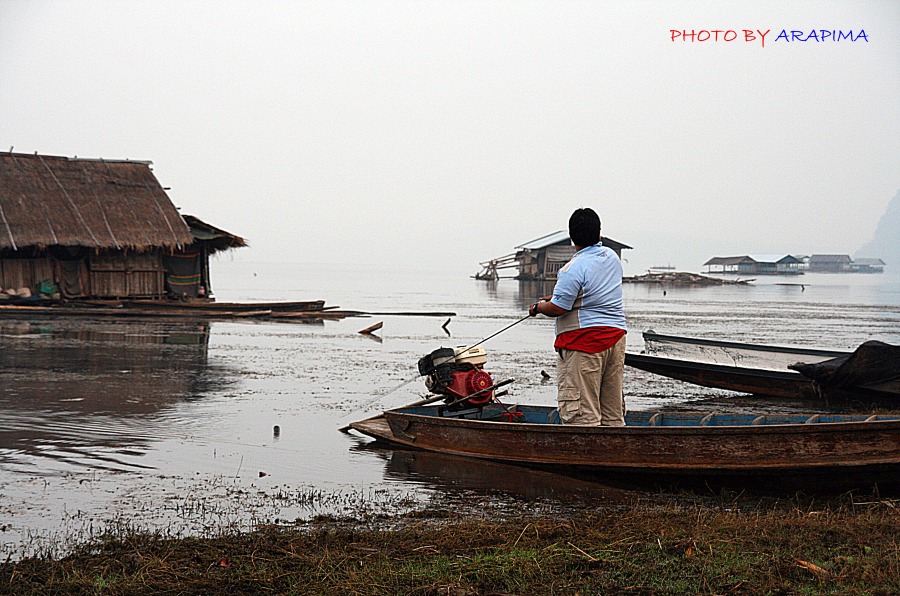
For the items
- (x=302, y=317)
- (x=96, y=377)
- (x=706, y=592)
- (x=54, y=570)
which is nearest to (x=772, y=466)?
(x=706, y=592)

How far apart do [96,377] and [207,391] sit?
219cm

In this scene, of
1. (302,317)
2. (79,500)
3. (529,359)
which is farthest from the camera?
(302,317)

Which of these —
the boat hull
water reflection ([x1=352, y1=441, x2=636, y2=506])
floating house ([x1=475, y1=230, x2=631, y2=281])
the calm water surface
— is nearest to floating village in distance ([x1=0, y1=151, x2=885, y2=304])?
the calm water surface

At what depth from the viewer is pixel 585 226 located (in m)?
6.97

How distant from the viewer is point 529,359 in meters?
18.0

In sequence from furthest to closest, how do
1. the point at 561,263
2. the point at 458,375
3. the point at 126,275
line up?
the point at 561,263, the point at 126,275, the point at 458,375

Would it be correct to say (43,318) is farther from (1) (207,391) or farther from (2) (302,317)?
(1) (207,391)

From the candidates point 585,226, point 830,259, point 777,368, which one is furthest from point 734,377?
point 830,259

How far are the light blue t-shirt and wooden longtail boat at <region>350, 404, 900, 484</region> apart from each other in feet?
2.96

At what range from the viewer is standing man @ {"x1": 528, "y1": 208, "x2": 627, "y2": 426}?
697 cm

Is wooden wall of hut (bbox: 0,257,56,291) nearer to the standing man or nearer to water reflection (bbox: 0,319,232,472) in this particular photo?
water reflection (bbox: 0,319,232,472)

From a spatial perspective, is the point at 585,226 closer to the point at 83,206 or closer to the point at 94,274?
the point at 94,274

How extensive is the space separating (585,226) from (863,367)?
6.42 meters

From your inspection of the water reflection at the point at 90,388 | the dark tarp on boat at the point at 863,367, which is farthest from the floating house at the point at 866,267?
the dark tarp on boat at the point at 863,367
